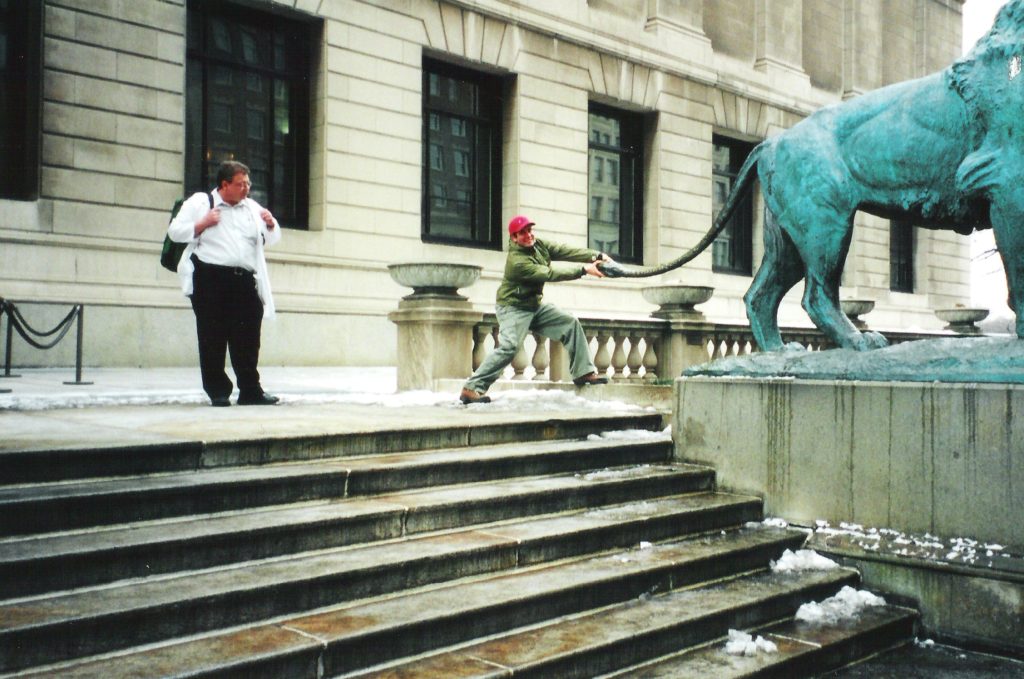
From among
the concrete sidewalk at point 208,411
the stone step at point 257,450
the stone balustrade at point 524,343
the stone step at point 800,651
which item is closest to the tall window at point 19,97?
the concrete sidewalk at point 208,411

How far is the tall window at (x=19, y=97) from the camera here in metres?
12.9

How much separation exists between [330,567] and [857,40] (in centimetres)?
2786

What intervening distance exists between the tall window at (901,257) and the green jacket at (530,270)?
23024 millimetres

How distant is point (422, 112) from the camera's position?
17656 mm

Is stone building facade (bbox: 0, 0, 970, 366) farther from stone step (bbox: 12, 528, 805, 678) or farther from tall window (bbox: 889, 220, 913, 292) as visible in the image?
stone step (bbox: 12, 528, 805, 678)

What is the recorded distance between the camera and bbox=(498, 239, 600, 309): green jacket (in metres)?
8.32

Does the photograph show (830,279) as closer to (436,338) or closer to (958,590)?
(958,590)

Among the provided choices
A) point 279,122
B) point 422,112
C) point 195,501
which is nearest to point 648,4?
point 422,112

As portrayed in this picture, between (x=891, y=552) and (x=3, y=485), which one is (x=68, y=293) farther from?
(x=891, y=552)

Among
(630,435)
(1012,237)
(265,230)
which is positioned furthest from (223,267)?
(1012,237)

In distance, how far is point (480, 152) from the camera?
18.8m

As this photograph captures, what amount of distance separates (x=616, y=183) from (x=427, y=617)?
18.6 metres

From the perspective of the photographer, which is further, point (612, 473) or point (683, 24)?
point (683, 24)

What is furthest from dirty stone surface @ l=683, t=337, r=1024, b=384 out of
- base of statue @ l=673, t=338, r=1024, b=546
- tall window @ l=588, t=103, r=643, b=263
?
tall window @ l=588, t=103, r=643, b=263
